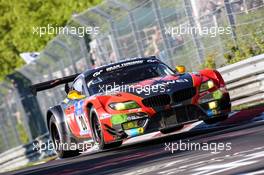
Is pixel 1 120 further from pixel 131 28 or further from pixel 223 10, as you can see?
pixel 223 10

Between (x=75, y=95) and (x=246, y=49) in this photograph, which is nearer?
(x=75, y=95)

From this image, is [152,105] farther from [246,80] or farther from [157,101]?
[246,80]

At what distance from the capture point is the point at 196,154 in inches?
416

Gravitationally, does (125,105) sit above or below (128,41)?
below

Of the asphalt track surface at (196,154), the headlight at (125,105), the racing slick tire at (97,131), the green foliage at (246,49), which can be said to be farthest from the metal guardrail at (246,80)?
the headlight at (125,105)

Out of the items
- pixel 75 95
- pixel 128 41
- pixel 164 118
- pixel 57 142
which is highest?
pixel 128 41

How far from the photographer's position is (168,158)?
10930 mm

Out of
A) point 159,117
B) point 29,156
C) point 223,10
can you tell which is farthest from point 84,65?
point 159,117

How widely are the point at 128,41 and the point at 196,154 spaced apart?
1216 centimetres

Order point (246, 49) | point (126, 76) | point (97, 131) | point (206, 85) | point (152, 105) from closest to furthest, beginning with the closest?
point (152, 105)
point (206, 85)
point (97, 131)
point (126, 76)
point (246, 49)

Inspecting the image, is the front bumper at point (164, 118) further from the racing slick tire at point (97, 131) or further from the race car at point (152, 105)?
the racing slick tire at point (97, 131)

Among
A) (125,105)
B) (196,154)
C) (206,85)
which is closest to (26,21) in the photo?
(206,85)

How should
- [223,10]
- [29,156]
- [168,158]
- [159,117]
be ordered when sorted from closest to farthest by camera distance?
[168,158] < [159,117] < [223,10] < [29,156]

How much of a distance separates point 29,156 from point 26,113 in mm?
4258
